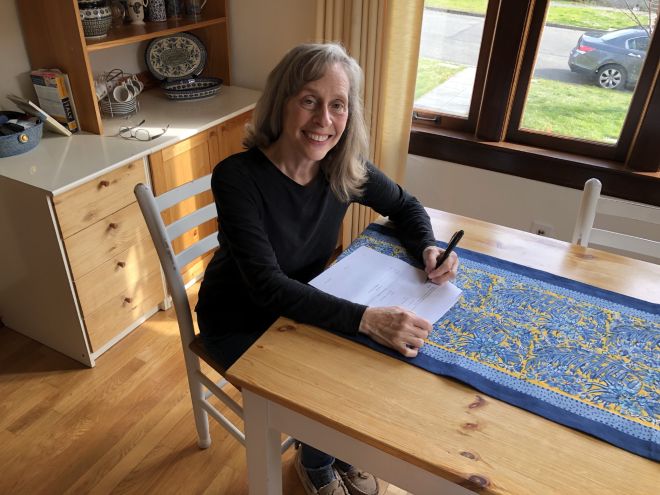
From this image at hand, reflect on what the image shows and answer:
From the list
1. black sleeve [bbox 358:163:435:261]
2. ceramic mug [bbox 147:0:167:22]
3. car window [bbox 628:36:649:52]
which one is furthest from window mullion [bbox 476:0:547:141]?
ceramic mug [bbox 147:0:167:22]

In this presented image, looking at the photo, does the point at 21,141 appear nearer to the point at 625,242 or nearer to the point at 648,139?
the point at 625,242

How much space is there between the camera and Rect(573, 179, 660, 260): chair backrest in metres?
1.53

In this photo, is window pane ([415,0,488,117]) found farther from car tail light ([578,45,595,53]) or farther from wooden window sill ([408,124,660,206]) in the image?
car tail light ([578,45,595,53])

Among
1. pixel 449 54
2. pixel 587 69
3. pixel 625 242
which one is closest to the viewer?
pixel 625 242

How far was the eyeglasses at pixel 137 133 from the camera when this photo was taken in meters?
2.14

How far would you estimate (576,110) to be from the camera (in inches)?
91.4

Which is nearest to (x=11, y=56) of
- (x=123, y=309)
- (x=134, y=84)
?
(x=134, y=84)

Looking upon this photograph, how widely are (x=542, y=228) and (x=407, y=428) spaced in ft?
5.64

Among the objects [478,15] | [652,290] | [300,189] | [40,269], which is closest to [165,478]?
[40,269]

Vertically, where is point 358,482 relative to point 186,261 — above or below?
below

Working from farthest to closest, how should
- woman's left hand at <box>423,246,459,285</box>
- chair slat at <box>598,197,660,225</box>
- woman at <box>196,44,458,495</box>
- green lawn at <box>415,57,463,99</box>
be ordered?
green lawn at <box>415,57,463,99</box> → chair slat at <box>598,197,660,225</box> → woman's left hand at <box>423,246,459,285</box> → woman at <box>196,44,458,495</box>

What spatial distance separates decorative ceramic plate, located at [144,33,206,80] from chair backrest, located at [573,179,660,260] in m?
1.88

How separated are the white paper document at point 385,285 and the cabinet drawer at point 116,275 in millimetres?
1080

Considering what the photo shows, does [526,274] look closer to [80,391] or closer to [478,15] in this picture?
[478,15]
